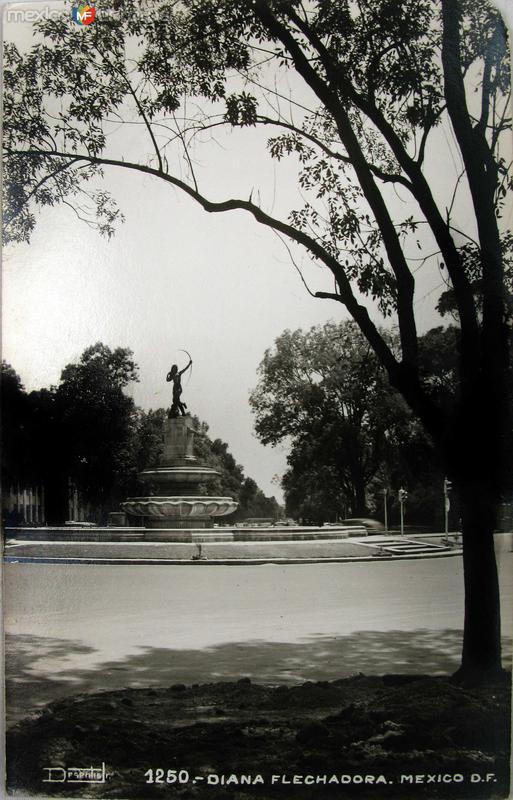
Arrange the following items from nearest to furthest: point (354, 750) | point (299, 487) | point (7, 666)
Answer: point (354, 750)
point (7, 666)
point (299, 487)

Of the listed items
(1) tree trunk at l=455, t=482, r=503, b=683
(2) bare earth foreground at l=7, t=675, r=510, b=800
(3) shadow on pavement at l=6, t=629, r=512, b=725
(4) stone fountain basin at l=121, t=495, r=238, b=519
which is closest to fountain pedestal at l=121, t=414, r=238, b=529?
(4) stone fountain basin at l=121, t=495, r=238, b=519

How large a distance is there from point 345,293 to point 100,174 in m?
2.05

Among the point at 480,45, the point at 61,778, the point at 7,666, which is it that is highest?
the point at 480,45

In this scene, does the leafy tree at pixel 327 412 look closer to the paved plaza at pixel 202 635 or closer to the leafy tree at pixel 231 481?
the leafy tree at pixel 231 481

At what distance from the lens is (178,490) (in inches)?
325

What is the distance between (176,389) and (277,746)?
2.61 metres

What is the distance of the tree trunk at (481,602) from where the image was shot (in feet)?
18.7

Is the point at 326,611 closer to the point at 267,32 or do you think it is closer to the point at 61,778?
the point at 61,778

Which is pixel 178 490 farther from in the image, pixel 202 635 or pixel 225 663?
pixel 225 663

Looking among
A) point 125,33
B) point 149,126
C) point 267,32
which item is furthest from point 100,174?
point 267,32

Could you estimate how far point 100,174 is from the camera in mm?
6055

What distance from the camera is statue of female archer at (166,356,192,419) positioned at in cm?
601

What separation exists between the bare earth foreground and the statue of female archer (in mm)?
2089

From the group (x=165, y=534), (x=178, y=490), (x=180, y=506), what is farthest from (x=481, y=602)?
(x=165, y=534)
